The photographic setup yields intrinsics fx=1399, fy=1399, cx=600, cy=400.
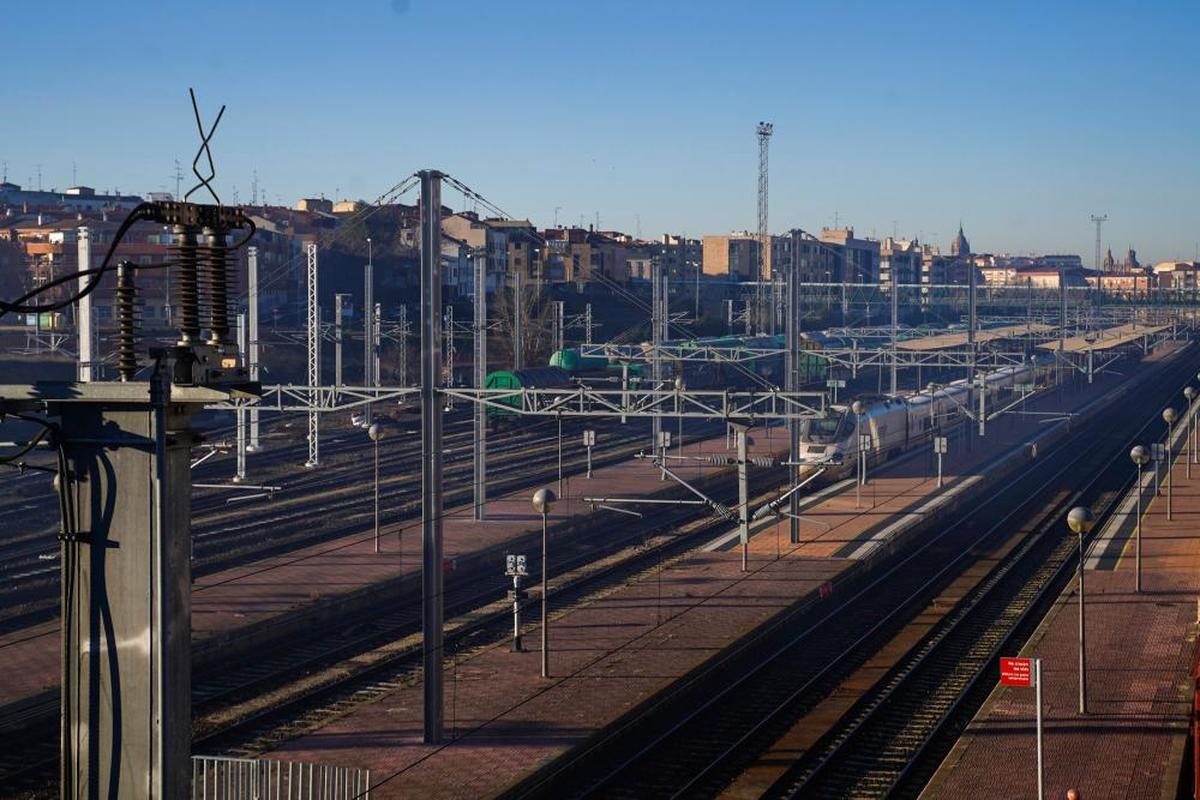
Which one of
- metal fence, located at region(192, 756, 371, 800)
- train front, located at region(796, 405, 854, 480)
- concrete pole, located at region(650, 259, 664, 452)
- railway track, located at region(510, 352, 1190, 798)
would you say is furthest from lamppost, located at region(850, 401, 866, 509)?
metal fence, located at region(192, 756, 371, 800)

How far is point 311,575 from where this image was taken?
19.1 metres

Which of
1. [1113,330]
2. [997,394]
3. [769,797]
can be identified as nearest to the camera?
[769,797]

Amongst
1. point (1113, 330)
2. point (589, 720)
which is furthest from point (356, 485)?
point (1113, 330)

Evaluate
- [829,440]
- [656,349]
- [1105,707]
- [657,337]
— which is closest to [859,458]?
[829,440]

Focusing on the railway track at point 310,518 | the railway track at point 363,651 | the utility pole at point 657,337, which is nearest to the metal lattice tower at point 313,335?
the railway track at point 310,518

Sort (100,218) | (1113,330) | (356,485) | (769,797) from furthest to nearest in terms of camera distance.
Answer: (1113,330) < (100,218) < (356,485) < (769,797)

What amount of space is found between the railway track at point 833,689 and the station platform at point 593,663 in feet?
0.83

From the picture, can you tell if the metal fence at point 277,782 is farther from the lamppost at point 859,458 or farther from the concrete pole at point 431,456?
the lamppost at point 859,458

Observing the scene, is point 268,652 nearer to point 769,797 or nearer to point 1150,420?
point 769,797

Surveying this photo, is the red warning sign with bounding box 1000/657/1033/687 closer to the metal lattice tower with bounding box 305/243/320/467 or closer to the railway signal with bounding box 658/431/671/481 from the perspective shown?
the railway signal with bounding box 658/431/671/481

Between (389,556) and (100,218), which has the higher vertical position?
(100,218)

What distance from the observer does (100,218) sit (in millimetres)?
57594

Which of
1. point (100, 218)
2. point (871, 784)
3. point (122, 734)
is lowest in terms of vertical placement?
point (871, 784)

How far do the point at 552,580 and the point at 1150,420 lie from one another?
32835 mm
